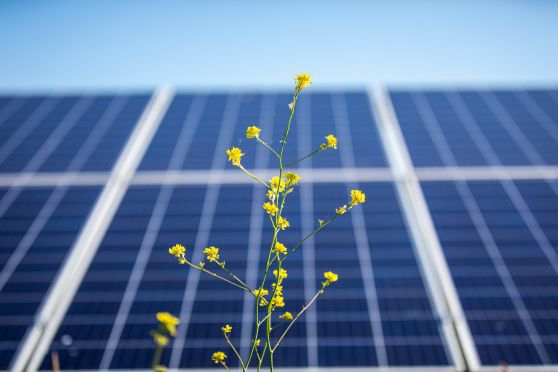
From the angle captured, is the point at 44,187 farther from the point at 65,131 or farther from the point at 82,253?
the point at 82,253

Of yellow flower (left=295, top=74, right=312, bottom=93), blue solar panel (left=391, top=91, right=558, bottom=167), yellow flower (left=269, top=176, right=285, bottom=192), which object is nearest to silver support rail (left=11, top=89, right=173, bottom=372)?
yellow flower (left=269, top=176, right=285, bottom=192)

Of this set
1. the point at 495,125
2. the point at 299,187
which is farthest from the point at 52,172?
the point at 495,125

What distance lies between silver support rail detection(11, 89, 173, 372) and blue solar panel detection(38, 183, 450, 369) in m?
0.19

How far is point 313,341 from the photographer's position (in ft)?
19.3

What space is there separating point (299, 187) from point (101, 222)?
4.92 m

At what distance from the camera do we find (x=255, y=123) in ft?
36.6

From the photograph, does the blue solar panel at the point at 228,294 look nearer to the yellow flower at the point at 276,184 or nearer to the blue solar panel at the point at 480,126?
the blue solar panel at the point at 480,126

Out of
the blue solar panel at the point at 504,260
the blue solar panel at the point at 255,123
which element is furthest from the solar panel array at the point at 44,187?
the blue solar panel at the point at 504,260

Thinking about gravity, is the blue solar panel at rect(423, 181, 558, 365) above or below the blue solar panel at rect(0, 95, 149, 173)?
below

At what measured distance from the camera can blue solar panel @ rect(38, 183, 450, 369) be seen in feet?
18.9

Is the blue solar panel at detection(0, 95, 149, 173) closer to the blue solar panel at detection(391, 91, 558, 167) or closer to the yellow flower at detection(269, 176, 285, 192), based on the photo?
the yellow flower at detection(269, 176, 285, 192)

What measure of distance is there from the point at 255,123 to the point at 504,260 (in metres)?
7.75

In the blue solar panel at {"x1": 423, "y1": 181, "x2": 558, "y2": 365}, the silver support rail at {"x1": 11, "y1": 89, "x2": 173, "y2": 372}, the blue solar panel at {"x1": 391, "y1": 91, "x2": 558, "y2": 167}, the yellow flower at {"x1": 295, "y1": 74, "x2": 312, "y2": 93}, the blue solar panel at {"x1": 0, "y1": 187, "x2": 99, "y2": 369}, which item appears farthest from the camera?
the blue solar panel at {"x1": 391, "y1": 91, "x2": 558, "y2": 167}

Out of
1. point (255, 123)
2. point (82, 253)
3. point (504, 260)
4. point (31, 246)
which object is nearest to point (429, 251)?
point (504, 260)
